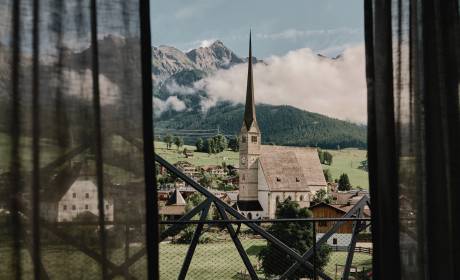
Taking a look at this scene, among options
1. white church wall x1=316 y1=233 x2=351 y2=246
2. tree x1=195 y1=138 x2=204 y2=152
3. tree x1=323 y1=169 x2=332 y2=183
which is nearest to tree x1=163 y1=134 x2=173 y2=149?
tree x1=195 y1=138 x2=204 y2=152

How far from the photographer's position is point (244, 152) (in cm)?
313

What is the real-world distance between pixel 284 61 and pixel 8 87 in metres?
2.51

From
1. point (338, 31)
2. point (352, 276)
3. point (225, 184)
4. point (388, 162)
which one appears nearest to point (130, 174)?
point (388, 162)

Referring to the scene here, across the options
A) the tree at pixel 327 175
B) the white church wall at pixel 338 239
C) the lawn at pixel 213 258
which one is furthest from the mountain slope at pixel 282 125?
the lawn at pixel 213 258

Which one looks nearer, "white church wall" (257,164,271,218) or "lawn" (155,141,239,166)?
"lawn" (155,141,239,166)

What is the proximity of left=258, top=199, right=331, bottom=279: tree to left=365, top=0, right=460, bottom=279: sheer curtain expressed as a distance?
1155 mm

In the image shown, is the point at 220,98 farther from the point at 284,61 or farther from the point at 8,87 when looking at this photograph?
the point at 8,87

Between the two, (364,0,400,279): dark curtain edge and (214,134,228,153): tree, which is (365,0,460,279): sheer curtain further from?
(214,134,228,153): tree

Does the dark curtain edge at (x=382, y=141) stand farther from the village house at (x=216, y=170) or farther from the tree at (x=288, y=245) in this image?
the village house at (x=216, y=170)

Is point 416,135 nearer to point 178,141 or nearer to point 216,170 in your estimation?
point 178,141

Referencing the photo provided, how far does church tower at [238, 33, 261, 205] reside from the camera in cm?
283

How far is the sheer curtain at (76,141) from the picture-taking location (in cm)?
118

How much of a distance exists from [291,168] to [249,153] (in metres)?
0.30

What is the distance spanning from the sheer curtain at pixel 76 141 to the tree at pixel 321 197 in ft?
6.15
